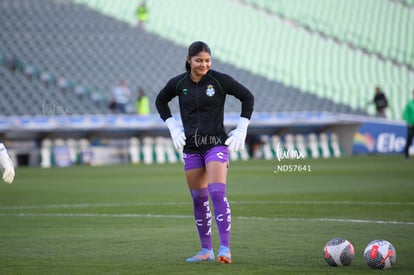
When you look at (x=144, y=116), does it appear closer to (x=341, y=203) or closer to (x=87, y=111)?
(x=87, y=111)

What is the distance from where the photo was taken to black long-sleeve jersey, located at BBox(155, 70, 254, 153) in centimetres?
884

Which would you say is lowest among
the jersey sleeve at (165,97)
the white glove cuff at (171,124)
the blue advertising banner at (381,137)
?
the blue advertising banner at (381,137)

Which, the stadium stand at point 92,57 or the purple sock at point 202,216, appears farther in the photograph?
the stadium stand at point 92,57

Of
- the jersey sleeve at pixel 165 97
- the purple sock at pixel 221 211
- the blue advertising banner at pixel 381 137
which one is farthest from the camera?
the blue advertising banner at pixel 381 137

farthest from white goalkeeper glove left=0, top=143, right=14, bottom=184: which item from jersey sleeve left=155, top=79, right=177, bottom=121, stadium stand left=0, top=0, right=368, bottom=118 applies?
stadium stand left=0, top=0, right=368, bottom=118

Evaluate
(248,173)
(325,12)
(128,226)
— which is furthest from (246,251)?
(325,12)

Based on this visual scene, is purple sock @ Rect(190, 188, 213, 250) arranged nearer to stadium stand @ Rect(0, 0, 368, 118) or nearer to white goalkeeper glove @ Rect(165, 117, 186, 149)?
white goalkeeper glove @ Rect(165, 117, 186, 149)

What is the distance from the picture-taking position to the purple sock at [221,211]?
8573mm

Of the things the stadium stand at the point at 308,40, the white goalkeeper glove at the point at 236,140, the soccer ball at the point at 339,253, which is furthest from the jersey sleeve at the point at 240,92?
the stadium stand at the point at 308,40

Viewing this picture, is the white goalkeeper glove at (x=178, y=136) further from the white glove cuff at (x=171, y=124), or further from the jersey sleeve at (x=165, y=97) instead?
the jersey sleeve at (x=165, y=97)

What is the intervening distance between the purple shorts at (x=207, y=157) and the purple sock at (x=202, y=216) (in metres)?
0.27

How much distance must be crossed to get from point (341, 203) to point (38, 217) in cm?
513

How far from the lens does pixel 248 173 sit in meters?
27.2

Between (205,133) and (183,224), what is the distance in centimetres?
414
